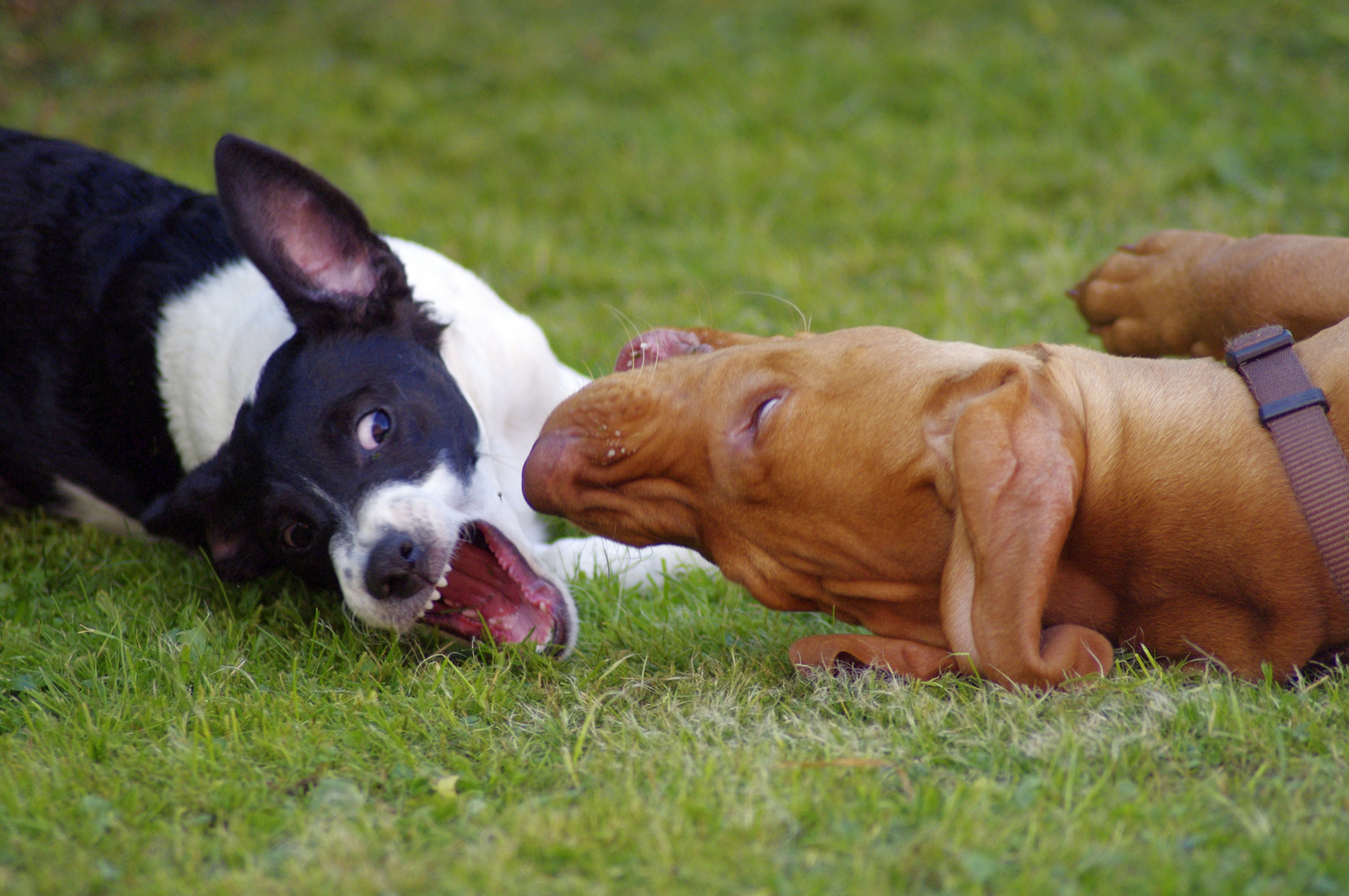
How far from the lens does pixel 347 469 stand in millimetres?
3639

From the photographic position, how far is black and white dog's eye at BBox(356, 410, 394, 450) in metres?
3.72

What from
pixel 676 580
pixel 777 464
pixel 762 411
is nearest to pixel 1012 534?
pixel 777 464

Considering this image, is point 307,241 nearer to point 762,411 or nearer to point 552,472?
point 552,472

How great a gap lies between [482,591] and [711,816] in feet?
5.00

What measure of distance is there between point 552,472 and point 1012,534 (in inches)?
48.5

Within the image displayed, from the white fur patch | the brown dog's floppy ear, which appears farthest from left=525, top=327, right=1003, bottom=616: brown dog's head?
the white fur patch

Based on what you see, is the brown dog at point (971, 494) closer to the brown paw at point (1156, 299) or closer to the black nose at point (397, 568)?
the black nose at point (397, 568)

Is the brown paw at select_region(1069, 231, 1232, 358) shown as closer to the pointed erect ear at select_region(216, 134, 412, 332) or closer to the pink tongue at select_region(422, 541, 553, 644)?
the pink tongue at select_region(422, 541, 553, 644)

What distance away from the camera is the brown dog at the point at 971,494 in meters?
2.70

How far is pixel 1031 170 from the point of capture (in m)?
6.79

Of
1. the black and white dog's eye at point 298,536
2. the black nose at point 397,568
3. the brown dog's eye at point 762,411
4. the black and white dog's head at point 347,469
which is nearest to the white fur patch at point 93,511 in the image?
the black and white dog's head at point 347,469

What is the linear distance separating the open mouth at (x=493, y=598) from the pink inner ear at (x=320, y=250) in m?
0.97

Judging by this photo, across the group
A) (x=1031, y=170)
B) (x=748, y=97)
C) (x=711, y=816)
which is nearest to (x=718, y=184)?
(x=748, y=97)

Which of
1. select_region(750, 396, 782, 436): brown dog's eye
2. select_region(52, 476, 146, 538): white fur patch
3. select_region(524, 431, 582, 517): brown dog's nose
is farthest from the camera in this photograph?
select_region(52, 476, 146, 538): white fur patch
